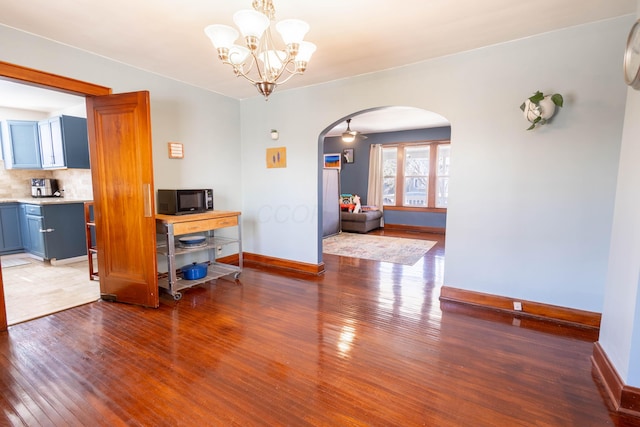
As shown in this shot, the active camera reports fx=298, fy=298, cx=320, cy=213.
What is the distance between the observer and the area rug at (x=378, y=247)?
5.00 metres

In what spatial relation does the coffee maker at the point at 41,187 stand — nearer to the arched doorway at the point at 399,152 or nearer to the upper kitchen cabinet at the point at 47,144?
the upper kitchen cabinet at the point at 47,144

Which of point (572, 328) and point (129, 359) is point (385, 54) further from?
point (129, 359)

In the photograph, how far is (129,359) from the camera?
214cm

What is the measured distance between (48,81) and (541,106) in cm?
433

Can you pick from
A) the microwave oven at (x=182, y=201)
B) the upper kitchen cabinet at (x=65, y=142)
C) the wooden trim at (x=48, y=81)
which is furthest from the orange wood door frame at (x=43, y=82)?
the upper kitchen cabinet at (x=65, y=142)

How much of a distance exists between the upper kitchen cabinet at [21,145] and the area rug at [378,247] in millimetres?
5116

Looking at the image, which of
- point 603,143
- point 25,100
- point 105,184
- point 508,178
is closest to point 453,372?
point 508,178

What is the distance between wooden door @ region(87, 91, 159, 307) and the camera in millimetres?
2828

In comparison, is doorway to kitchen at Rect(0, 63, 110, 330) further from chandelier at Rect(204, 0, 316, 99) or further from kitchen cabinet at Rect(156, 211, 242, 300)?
chandelier at Rect(204, 0, 316, 99)

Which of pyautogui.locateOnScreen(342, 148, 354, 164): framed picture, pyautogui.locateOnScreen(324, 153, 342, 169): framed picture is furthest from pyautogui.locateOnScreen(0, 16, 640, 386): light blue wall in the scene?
pyautogui.locateOnScreen(324, 153, 342, 169): framed picture

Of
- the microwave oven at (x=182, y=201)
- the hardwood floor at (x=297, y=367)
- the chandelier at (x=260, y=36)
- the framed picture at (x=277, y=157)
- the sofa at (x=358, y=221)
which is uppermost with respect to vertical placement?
the chandelier at (x=260, y=36)

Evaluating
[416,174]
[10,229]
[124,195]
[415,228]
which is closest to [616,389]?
[124,195]

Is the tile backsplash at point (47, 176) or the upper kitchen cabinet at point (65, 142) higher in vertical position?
the upper kitchen cabinet at point (65, 142)

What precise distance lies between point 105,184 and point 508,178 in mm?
3977
